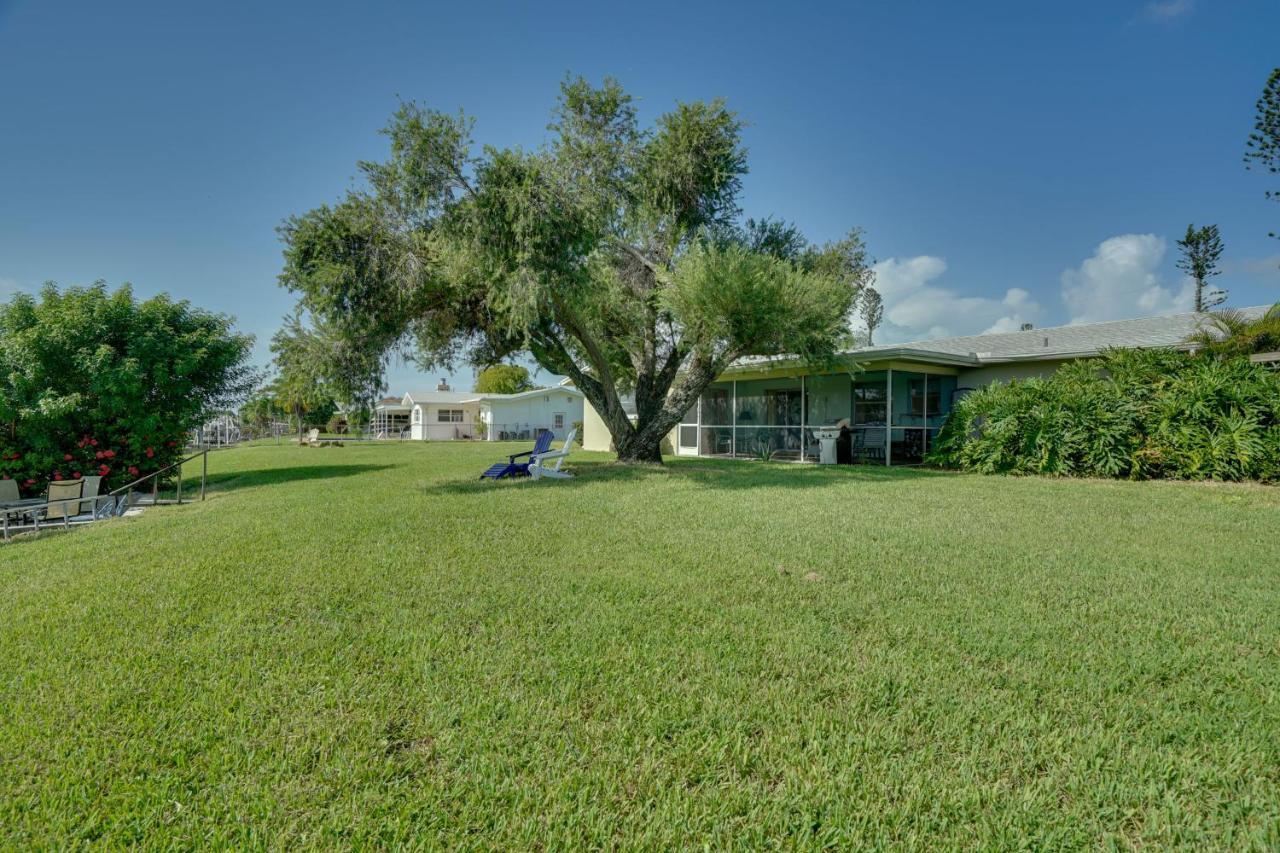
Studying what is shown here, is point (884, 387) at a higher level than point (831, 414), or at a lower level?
higher

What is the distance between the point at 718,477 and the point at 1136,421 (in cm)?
797

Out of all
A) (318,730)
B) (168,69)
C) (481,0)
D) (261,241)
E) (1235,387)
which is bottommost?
(318,730)

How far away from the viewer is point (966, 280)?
26.2 m

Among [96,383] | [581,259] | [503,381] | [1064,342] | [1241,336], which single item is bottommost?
[96,383]

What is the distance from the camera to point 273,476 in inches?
586

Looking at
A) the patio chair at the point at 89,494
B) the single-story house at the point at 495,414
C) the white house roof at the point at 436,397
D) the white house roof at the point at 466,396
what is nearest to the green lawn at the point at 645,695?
the patio chair at the point at 89,494

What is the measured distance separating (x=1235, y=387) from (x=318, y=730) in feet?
45.7

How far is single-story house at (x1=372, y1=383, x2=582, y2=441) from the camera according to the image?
Answer: 40844 mm

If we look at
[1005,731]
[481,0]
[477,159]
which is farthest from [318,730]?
[481,0]

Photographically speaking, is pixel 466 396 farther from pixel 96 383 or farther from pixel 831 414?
pixel 96 383

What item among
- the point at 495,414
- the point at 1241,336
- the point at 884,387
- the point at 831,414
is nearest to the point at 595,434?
the point at 831,414

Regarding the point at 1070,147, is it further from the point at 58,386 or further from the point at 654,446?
the point at 58,386

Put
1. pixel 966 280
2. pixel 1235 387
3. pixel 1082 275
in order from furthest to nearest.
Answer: pixel 1082 275
pixel 966 280
pixel 1235 387

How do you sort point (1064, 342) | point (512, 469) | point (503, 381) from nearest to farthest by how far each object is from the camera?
1. point (512, 469)
2. point (1064, 342)
3. point (503, 381)
